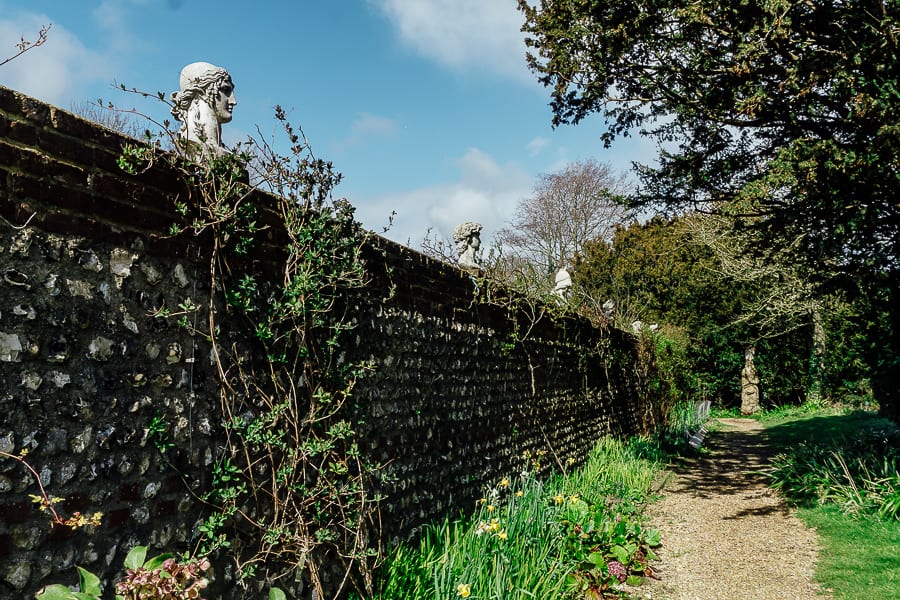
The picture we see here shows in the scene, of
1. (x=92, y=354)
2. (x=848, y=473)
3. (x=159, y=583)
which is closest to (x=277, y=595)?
(x=159, y=583)

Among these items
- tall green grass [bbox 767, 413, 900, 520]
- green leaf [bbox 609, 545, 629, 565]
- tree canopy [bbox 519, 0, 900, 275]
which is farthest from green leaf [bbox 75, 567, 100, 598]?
tall green grass [bbox 767, 413, 900, 520]

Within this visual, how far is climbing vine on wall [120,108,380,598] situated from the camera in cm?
306

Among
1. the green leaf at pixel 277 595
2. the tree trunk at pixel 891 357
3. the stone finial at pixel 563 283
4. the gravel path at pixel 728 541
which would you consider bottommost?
the gravel path at pixel 728 541

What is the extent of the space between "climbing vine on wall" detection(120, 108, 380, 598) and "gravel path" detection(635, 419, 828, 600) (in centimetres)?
285

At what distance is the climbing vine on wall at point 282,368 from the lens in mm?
3057

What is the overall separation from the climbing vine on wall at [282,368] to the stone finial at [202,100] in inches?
7.7

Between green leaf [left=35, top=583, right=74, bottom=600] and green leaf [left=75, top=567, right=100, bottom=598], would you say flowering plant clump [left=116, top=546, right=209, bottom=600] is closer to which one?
green leaf [left=75, top=567, right=100, bottom=598]

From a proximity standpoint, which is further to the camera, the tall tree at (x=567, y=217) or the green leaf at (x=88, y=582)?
the tall tree at (x=567, y=217)

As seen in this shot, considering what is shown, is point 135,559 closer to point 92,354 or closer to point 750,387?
point 92,354

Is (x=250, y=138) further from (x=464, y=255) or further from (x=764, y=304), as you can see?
(x=764, y=304)

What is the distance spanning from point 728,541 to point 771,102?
470 centimetres

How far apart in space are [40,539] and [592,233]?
23693mm

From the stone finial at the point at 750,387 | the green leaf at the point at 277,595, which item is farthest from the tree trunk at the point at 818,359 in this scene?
the green leaf at the point at 277,595

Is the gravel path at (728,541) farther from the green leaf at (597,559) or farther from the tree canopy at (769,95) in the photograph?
the tree canopy at (769,95)
